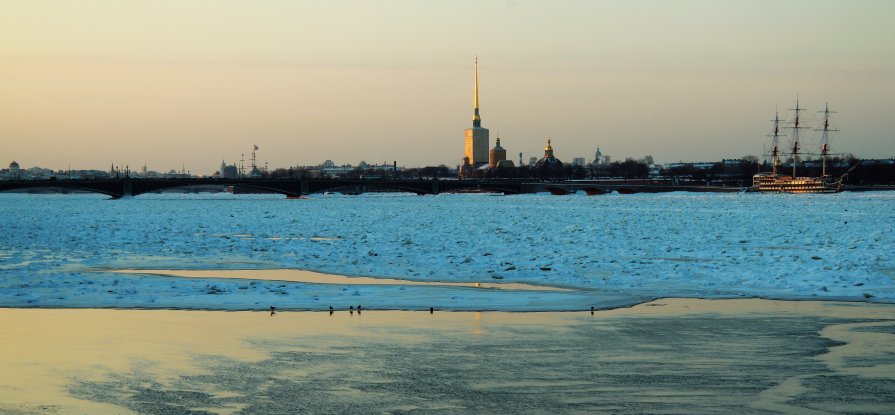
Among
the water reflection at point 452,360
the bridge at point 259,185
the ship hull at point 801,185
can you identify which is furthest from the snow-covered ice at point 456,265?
the ship hull at point 801,185

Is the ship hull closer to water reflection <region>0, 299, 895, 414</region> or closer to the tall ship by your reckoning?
the tall ship

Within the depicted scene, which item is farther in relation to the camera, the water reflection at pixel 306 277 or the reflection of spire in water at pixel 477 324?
the water reflection at pixel 306 277

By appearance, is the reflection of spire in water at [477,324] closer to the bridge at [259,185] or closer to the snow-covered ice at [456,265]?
the snow-covered ice at [456,265]

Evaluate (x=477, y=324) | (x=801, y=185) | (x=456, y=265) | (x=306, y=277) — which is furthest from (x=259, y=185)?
(x=477, y=324)

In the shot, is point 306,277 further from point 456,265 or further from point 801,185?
point 801,185

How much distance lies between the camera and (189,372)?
922 centimetres

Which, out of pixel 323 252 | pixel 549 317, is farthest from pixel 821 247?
pixel 549 317

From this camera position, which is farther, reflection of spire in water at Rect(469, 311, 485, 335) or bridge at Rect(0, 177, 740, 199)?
bridge at Rect(0, 177, 740, 199)

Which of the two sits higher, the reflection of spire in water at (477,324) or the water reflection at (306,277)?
the reflection of spire in water at (477,324)

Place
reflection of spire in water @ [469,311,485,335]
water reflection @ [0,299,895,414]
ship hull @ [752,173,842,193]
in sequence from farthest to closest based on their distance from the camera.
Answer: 1. ship hull @ [752,173,842,193]
2. reflection of spire in water @ [469,311,485,335]
3. water reflection @ [0,299,895,414]

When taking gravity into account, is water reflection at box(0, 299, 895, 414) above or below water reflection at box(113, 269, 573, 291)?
above

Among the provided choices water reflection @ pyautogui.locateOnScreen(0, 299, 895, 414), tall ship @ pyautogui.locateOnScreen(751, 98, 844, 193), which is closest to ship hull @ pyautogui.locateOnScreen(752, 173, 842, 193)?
tall ship @ pyautogui.locateOnScreen(751, 98, 844, 193)

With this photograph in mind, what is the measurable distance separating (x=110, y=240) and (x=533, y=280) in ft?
54.6

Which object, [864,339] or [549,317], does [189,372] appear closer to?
[549,317]
